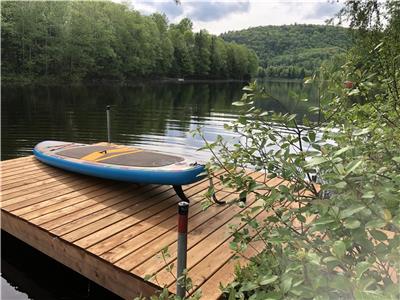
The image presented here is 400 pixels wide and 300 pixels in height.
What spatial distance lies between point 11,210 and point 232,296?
3361 millimetres

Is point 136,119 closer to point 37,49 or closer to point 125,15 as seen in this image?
point 37,49

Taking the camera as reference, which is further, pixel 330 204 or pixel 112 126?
pixel 112 126

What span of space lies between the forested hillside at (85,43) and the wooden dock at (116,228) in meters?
31.8

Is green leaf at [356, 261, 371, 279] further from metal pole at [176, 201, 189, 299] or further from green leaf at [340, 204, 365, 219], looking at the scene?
metal pole at [176, 201, 189, 299]

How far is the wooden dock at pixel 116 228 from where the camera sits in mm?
2697

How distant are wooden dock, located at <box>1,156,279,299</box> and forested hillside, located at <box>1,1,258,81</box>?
3184 cm

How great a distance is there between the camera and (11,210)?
12.1ft

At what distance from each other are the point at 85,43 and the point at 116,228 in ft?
124

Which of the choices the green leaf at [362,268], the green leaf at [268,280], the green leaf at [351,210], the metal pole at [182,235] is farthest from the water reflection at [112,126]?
the green leaf at [362,268]

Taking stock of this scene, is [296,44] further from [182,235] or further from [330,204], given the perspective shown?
[330,204]

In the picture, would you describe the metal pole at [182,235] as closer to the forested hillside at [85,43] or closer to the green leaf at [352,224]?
the green leaf at [352,224]

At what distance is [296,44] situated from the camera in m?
29.9

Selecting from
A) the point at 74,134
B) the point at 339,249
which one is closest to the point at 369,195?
the point at 339,249

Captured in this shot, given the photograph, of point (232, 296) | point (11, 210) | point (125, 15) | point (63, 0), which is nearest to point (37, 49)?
point (63, 0)
